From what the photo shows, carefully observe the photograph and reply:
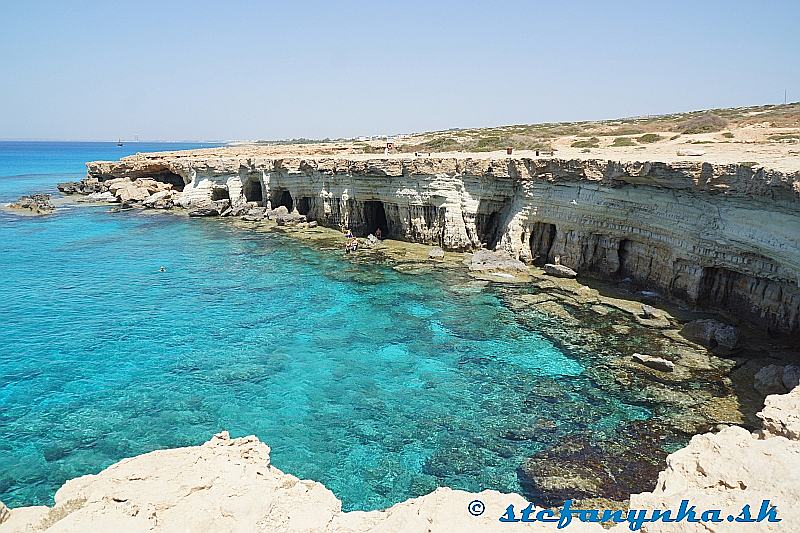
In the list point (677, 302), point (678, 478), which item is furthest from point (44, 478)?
point (677, 302)

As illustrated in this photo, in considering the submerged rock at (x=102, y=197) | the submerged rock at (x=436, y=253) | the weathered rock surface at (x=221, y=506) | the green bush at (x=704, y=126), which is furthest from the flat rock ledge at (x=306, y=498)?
the submerged rock at (x=102, y=197)

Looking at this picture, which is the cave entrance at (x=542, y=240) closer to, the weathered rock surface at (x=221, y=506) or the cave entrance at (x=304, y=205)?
the cave entrance at (x=304, y=205)

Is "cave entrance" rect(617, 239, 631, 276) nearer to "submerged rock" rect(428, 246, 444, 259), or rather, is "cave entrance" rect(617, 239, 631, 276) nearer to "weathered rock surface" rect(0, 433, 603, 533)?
"submerged rock" rect(428, 246, 444, 259)

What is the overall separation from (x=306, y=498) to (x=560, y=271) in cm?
2198

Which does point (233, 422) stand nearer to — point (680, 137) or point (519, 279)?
point (519, 279)

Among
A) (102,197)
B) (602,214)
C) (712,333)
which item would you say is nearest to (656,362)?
(712,333)

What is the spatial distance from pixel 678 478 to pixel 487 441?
259 inches

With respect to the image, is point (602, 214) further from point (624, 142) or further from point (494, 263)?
point (624, 142)

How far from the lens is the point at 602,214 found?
2588 cm

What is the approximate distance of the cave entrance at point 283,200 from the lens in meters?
46.9

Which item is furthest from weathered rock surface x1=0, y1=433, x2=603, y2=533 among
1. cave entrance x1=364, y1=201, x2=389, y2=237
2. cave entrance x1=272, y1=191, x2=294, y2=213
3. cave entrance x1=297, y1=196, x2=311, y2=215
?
cave entrance x1=272, y1=191, x2=294, y2=213

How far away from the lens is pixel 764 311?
66.5 feet

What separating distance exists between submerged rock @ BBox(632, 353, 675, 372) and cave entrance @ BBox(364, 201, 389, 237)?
22.9m

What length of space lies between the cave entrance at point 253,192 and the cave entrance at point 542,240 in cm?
2859
